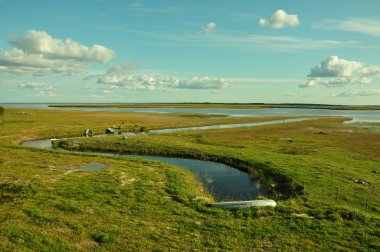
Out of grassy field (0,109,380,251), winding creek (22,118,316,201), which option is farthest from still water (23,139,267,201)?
grassy field (0,109,380,251)

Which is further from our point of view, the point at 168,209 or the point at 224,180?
the point at 224,180

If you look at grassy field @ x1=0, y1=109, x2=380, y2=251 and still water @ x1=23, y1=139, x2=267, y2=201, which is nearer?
grassy field @ x1=0, y1=109, x2=380, y2=251

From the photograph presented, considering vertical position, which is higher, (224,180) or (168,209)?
(168,209)

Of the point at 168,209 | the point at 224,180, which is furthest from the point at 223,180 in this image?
the point at 168,209

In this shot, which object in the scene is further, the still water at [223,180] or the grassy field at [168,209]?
the still water at [223,180]

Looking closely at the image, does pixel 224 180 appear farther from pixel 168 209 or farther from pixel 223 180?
pixel 168 209

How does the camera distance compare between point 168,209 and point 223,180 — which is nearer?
point 168,209

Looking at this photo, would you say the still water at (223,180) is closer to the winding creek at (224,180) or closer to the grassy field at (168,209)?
the winding creek at (224,180)

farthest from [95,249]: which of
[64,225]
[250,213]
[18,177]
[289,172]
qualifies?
[289,172]

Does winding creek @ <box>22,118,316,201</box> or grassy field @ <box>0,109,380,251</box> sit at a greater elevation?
grassy field @ <box>0,109,380,251</box>

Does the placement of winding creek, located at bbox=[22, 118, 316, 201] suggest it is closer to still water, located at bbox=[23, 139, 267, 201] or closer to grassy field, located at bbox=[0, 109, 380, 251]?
still water, located at bbox=[23, 139, 267, 201]

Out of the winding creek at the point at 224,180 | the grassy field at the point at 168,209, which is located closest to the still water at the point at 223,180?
the winding creek at the point at 224,180

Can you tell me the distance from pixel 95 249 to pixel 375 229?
49.7 ft

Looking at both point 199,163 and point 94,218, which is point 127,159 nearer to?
point 199,163
